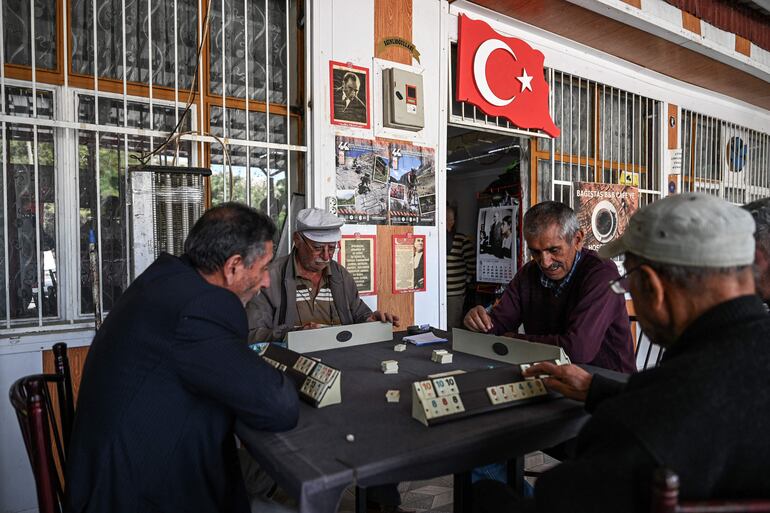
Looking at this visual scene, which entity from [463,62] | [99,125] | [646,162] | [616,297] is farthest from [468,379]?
[646,162]

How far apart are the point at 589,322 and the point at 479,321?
21.3 inches

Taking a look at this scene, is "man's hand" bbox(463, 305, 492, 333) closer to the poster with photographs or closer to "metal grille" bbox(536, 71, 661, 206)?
the poster with photographs

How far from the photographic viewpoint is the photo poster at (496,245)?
496 cm

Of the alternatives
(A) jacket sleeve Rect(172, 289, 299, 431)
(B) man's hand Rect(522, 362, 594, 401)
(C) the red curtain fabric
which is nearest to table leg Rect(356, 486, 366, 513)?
(A) jacket sleeve Rect(172, 289, 299, 431)

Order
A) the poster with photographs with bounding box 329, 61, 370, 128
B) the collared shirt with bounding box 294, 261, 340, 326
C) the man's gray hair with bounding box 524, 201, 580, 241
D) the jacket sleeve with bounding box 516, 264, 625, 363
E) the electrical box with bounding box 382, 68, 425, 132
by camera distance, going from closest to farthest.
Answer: the jacket sleeve with bounding box 516, 264, 625, 363 < the man's gray hair with bounding box 524, 201, 580, 241 < the collared shirt with bounding box 294, 261, 340, 326 < the poster with photographs with bounding box 329, 61, 370, 128 < the electrical box with bounding box 382, 68, 425, 132

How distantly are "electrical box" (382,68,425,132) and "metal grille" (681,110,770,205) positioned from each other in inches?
155

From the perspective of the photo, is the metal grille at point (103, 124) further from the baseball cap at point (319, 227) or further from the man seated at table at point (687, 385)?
the man seated at table at point (687, 385)

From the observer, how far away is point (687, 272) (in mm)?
989

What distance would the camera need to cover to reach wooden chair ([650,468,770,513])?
720 mm

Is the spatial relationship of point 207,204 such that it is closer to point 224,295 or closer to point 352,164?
point 352,164

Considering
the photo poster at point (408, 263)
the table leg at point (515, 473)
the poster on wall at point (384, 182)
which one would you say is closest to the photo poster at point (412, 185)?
the poster on wall at point (384, 182)

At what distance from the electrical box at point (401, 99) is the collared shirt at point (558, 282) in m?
1.64

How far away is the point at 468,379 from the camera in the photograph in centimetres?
147

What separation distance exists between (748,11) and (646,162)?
1768 millimetres
